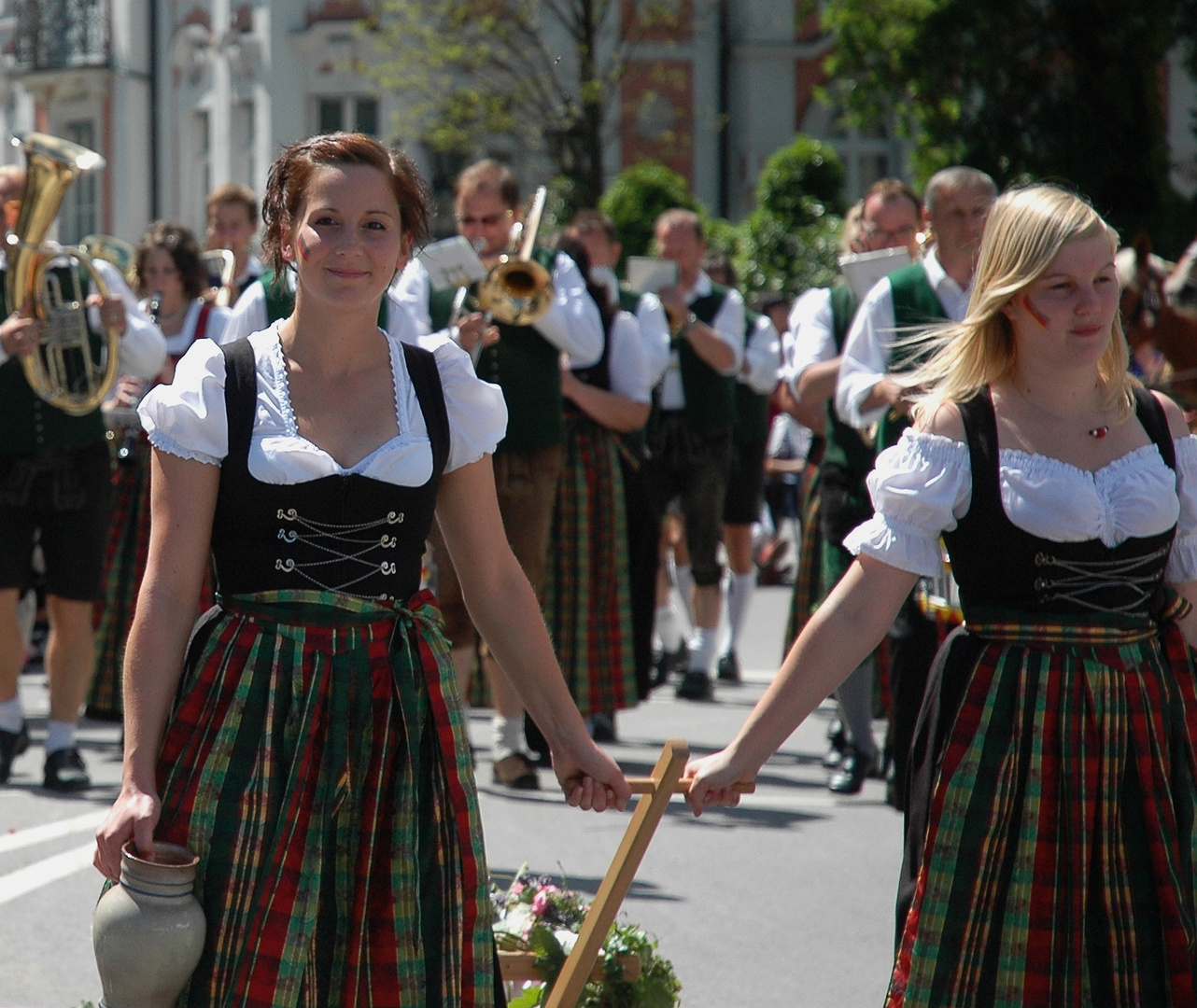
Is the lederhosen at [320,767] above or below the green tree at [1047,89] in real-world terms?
below

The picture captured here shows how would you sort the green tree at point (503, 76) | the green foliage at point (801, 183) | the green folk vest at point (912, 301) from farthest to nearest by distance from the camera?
the green tree at point (503, 76), the green foliage at point (801, 183), the green folk vest at point (912, 301)

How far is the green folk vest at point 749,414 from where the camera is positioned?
9672mm

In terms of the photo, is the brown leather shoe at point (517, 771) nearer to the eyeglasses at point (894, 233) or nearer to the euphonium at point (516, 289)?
the euphonium at point (516, 289)

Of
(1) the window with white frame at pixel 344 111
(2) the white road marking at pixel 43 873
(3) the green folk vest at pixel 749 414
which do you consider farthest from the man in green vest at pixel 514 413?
(1) the window with white frame at pixel 344 111

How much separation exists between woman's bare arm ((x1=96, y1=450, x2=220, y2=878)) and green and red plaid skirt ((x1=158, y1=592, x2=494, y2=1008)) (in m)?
0.05

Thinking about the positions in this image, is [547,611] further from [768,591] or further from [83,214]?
[83,214]

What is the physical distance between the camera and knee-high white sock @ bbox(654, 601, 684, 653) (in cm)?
941

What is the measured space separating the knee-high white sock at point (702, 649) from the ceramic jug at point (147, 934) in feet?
20.2

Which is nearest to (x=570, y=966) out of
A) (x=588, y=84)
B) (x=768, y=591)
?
(x=768, y=591)

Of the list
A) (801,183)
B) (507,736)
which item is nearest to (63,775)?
(507,736)

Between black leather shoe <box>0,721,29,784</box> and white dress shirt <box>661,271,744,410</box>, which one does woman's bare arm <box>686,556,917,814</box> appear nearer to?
black leather shoe <box>0,721,29,784</box>

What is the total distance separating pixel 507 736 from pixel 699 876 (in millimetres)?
1311

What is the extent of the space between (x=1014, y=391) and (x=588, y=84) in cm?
2185

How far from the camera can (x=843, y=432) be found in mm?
6320
